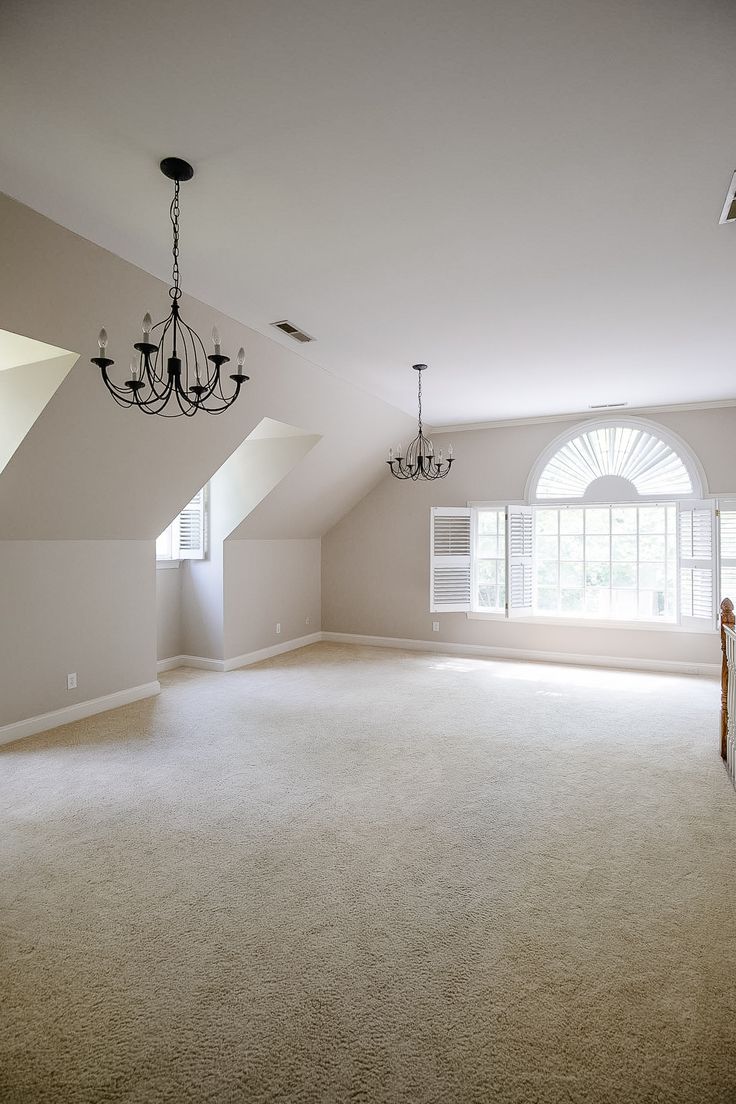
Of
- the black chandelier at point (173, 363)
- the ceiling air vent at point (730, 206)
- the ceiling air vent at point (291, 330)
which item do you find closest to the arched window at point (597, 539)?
the ceiling air vent at point (291, 330)

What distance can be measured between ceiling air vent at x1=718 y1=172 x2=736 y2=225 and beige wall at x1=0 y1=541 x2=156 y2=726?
4.66m

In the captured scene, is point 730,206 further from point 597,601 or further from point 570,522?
point 597,601

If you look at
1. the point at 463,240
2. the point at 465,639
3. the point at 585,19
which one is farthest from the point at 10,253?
the point at 465,639

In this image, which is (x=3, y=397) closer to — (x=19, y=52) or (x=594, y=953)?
(x=19, y=52)

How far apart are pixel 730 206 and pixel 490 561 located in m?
5.04

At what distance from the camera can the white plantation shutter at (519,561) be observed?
7.00m

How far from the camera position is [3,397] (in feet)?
12.2

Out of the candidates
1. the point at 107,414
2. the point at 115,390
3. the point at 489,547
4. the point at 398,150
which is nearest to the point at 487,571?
the point at 489,547

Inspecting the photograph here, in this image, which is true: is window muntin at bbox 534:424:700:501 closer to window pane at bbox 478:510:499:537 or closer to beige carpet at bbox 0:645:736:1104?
window pane at bbox 478:510:499:537

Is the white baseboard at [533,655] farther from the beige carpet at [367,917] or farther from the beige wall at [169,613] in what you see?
the beige wall at [169,613]

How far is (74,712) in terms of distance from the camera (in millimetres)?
4730

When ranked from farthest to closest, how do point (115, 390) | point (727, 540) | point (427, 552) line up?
1. point (427, 552)
2. point (727, 540)
3. point (115, 390)

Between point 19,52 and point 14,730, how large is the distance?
156 inches

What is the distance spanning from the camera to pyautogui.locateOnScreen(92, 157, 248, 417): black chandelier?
248 centimetres
